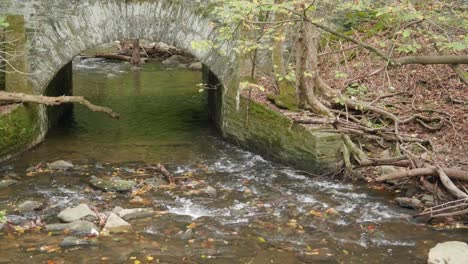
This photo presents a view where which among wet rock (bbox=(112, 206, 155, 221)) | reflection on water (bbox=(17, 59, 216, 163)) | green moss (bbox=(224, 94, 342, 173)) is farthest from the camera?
reflection on water (bbox=(17, 59, 216, 163))

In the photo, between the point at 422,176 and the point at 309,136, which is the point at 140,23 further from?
the point at 422,176

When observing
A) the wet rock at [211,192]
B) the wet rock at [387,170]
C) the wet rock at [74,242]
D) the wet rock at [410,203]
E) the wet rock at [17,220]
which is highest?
the wet rock at [387,170]

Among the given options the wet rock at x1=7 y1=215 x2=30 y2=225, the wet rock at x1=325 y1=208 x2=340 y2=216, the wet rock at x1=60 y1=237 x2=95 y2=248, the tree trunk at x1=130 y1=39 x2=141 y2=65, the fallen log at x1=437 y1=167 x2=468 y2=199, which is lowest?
the wet rock at x1=7 y1=215 x2=30 y2=225

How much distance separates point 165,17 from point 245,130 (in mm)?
2693

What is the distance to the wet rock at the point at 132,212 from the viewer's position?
7.74 metres

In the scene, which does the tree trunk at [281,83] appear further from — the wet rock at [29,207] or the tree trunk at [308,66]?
the wet rock at [29,207]

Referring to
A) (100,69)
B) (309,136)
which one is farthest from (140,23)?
(100,69)

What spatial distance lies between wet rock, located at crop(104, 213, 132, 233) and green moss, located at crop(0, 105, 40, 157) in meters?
3.62

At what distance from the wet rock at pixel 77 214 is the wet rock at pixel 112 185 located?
1077 millimetres

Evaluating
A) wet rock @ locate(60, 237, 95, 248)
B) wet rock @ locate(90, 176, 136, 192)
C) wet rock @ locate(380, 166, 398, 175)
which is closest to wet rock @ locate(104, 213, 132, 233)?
wet rock @ locate(60, 237, 95, 248)

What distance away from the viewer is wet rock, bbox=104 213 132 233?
288 inches

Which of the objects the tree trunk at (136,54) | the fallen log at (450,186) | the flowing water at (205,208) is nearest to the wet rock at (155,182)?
the flowing water at (205,208)

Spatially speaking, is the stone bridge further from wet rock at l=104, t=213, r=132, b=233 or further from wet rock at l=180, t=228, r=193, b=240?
wet rock at l=104, t=213, r=132, b=233

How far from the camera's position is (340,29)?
13695 mm
